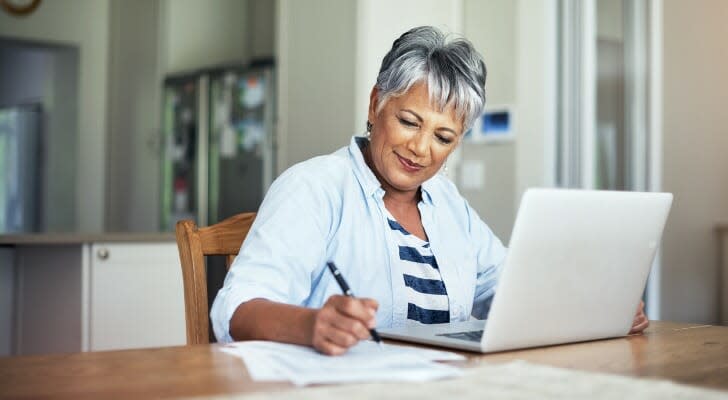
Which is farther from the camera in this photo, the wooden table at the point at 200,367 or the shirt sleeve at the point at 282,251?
the shirt sleeve at the point at 282,251

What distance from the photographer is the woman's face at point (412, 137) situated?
1624 millimetres

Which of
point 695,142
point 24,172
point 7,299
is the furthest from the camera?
point 24,172

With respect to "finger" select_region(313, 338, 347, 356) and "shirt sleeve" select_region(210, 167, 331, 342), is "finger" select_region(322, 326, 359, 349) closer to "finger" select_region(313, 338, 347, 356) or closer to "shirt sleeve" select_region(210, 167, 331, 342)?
"finger" select_region(313, 338, 347, 356)

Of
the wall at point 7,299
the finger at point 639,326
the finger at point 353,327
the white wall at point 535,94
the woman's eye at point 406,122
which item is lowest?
the wall at point 7,299

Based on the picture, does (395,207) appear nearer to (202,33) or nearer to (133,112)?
(202,33)

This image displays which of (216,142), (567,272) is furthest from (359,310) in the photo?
(216,142)

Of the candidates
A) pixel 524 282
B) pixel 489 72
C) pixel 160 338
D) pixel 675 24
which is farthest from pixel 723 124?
pixel 524 282

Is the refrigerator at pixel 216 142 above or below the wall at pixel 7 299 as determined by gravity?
above

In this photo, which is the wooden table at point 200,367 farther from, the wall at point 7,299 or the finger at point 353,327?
the wall at point 7,299

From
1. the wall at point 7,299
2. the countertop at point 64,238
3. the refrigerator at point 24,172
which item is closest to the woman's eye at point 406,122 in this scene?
the countertop at point 64,238

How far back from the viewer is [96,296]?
2.96m

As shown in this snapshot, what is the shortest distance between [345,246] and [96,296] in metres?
1.64

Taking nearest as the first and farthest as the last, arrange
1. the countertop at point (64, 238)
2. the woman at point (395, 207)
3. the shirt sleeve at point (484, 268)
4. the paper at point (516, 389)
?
the paper at point (516, 389) → the woman at point (395, 207) → the shirt sleeve at point (484, 268) → the countertop at point (64, 238)

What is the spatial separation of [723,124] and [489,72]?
52.7 inches
